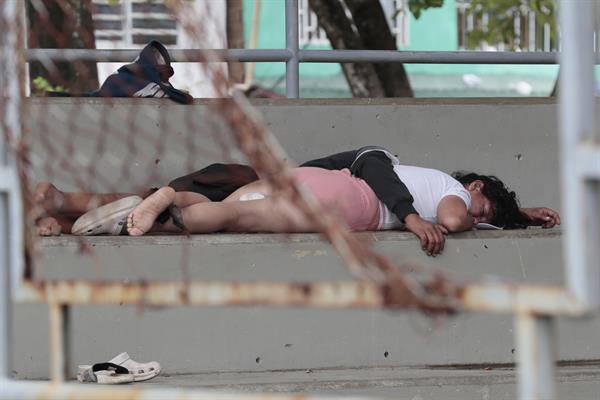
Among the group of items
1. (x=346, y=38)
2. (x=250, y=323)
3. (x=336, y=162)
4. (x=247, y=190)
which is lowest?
(x=250, y=323)

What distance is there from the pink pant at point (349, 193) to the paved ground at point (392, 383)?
65 centimetres

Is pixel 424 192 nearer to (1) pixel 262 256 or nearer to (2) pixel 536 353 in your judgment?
(1) pixel 262 256

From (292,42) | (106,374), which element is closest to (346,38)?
(292,42)

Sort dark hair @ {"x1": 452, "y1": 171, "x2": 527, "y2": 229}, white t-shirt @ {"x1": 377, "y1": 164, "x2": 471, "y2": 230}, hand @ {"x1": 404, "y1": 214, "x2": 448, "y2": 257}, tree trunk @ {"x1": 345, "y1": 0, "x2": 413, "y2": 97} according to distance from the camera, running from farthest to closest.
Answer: tree trunk @ {"x1": 345, "y1": 0, "x2": 413, "y2": 97} → dark hair @ {"x1": 452, "y1": 171, "x2": 527, "y2": 229} → white t-shirt @ {"x1": 377, "y1": 164, "x2": 471, "y2": 230} → hand @ {"x1": 404, "y1": 214, "x2": 448, "y2": 257}

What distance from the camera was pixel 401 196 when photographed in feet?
16.8

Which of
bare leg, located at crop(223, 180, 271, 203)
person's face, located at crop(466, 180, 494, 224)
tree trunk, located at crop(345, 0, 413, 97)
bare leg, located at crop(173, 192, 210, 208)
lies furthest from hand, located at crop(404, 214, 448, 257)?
tree trunk, located at crop(345, 0, 413, 97)

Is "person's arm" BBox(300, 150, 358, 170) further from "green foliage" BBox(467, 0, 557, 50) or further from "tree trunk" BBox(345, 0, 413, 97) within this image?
"green foliage" BBox(467, 0, 557, 50)

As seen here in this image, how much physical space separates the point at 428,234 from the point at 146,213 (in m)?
1.15

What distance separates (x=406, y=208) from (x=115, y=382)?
1405 millimetres

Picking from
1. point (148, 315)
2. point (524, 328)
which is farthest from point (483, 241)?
point (524, 328)

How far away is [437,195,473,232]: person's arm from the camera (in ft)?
16.8

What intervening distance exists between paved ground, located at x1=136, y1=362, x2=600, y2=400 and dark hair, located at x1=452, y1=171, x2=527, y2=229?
81cm

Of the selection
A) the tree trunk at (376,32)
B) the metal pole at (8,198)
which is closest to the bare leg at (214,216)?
the metal pole at (8,198)

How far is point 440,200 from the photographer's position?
5254mm
